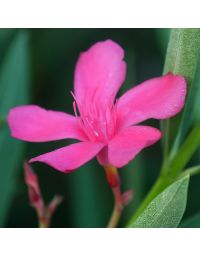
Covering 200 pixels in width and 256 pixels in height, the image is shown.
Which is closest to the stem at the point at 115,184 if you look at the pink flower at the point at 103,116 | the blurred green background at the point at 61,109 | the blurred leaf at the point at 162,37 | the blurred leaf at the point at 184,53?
the pink flower at the point at 103,116

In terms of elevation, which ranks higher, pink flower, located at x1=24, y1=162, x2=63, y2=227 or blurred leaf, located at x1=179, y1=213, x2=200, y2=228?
pink flower, located at x1=24, y1=162, x2=63, y2=227

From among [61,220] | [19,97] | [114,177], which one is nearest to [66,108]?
[19,97]

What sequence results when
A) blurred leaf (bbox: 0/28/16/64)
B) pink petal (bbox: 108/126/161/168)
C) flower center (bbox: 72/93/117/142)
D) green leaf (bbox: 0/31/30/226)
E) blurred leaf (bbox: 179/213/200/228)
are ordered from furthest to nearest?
blurred leaf (bbox: 0/28/16/64)
green leaf (bbox: 0/31/30/226)
blurred leaf (bbox: 179/213/200/228)
flower center (bbox: 72/93/117/142)
pink petal (bbox: 108/126/161/168)

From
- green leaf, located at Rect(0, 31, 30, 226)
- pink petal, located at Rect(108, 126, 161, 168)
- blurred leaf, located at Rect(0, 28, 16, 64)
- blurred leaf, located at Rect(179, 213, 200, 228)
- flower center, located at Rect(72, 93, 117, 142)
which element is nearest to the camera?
pink petal, located at Rect(108, 126, 161, 168)

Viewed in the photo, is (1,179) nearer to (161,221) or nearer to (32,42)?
(32,42)

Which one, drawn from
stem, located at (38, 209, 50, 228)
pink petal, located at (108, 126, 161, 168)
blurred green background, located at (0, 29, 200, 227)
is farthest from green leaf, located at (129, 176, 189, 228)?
blurred green background, located at (0, 29, 200, 227)

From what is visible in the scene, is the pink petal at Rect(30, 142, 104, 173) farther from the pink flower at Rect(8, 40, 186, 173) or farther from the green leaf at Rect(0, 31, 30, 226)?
the green leaf at Rect(0, 31, 30, 226)

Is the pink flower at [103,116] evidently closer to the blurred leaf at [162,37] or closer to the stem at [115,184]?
the stem at [115,184]
